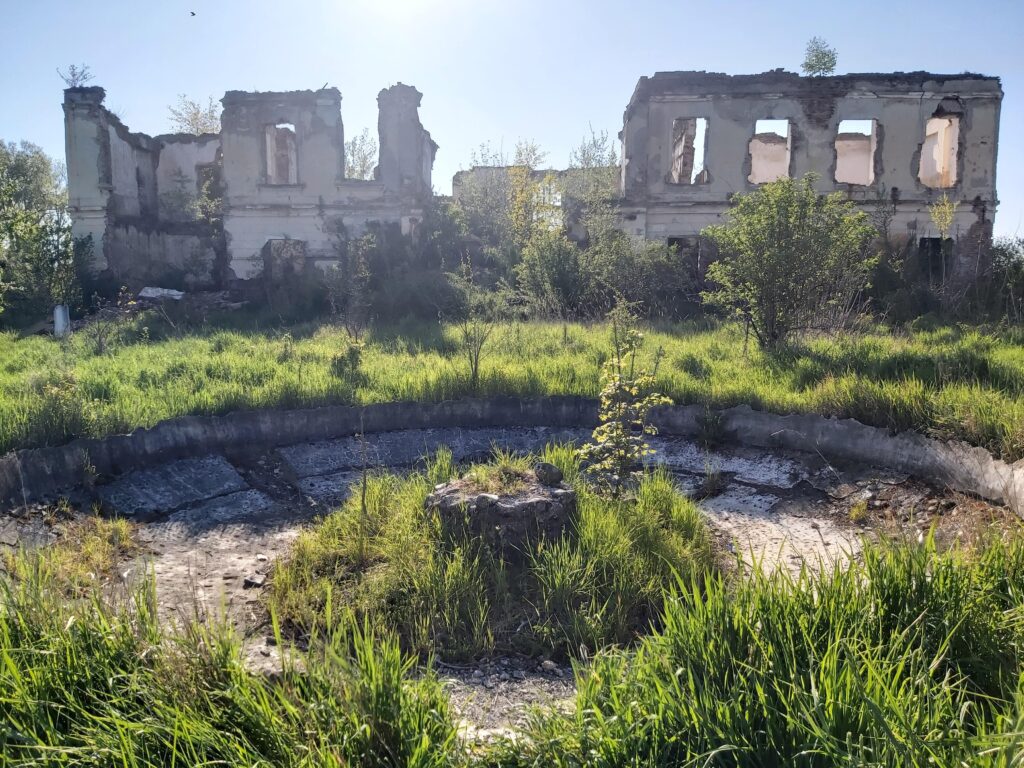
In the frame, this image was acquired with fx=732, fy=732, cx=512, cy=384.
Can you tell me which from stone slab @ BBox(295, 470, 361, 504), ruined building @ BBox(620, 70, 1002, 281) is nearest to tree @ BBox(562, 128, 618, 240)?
ruined building @ BBox(620, 70, 1002, 281)

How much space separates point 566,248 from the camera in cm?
1639

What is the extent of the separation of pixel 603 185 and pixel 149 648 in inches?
875

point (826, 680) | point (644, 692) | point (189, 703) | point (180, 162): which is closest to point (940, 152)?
point (826, 680)

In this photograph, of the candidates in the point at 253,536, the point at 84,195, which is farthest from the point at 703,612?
the point at 84,195

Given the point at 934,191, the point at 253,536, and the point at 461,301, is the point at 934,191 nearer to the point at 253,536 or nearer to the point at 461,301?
the point at 461,301

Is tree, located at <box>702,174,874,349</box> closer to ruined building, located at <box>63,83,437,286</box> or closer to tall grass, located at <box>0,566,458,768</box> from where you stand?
tall grass, located at <box>0,566,458,768</box>

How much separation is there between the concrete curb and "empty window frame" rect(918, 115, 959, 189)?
1678 centimetres

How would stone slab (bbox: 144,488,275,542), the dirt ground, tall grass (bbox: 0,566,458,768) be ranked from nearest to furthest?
tall grass (bbox: 0,566,458,768), the dirt ground, stone slab (bbox: 144,488,275,542)

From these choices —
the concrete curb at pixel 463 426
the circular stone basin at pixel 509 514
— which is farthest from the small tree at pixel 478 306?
the circular stone basin at pixel 509 514

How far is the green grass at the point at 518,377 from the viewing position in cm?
655

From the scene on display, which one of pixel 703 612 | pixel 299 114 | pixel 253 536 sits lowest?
pixel 253 536

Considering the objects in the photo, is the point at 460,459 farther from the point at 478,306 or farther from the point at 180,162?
the point at 180,162

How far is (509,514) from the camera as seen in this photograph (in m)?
4.90

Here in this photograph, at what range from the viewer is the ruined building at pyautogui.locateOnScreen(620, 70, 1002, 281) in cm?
1970
